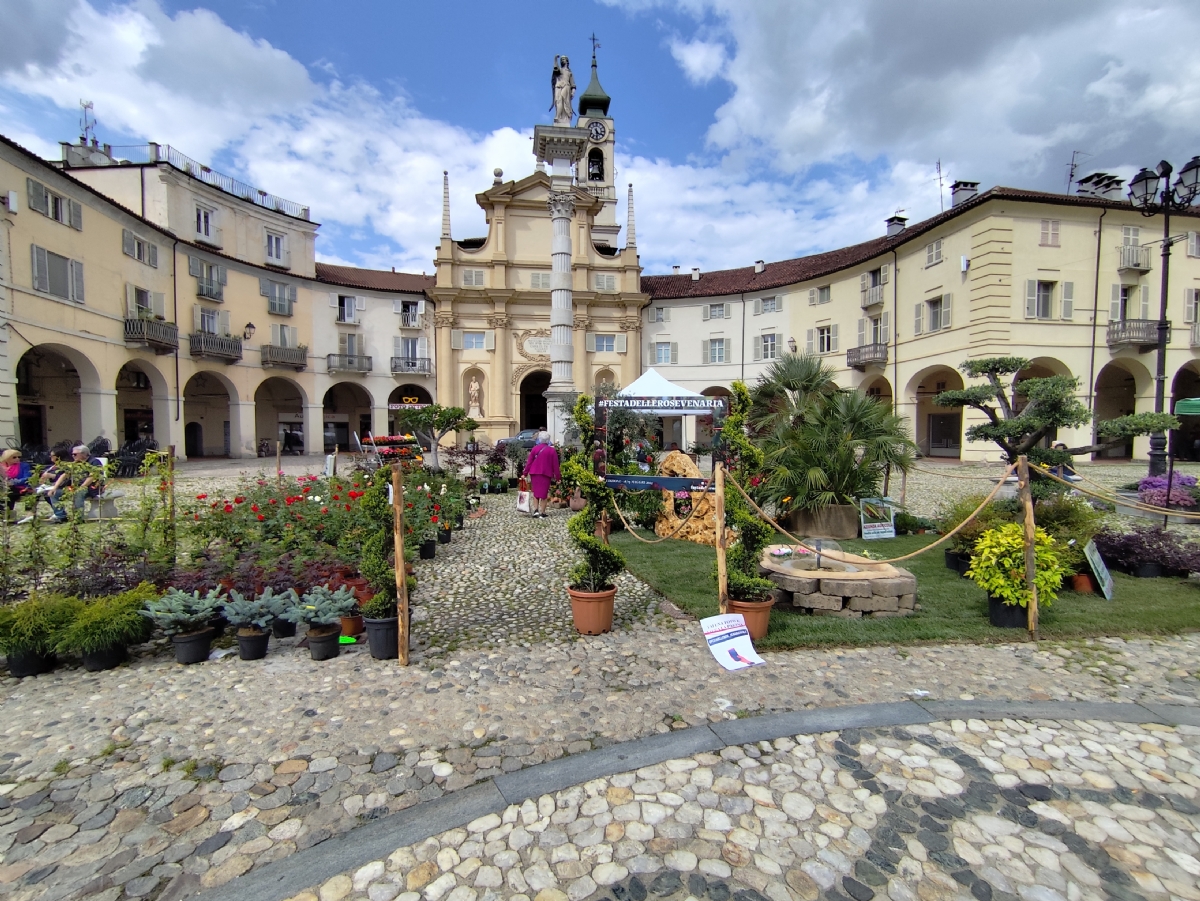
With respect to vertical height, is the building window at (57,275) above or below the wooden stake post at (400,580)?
above

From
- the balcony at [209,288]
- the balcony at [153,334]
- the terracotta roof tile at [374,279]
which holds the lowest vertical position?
the balcony at [153,334]

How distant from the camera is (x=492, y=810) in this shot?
9.28ft

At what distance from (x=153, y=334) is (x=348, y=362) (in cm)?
1068

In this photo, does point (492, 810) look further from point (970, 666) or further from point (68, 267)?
point (68, 267)

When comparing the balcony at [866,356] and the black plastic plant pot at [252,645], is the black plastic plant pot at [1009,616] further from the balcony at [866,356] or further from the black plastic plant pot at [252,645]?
the balcony at [866,356]

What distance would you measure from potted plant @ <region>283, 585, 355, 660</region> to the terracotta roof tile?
3195 cm

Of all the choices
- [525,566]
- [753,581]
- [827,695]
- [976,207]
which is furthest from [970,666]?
[976,207]

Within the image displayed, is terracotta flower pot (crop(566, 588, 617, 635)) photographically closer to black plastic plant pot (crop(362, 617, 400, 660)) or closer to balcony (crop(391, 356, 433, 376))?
black plastic plant pot (crop(362, 617, 400, 660))

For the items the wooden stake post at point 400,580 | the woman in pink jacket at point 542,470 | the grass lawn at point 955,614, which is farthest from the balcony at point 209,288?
the wooden stake post at point 400,580

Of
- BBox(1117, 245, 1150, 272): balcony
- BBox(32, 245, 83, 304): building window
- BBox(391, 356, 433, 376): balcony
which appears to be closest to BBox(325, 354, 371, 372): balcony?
BBox(391, 356, 433, 376): balcony

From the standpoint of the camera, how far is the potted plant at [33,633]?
13.8 feet

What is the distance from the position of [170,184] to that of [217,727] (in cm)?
3046

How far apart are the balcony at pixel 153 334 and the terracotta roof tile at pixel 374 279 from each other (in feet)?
32.3

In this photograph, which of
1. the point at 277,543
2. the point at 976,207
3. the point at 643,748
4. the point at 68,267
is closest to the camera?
the point at 643,748
